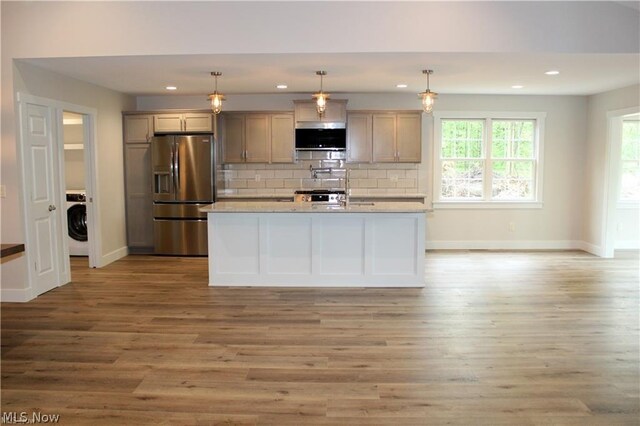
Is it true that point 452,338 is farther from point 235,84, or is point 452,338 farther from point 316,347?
point 235,84

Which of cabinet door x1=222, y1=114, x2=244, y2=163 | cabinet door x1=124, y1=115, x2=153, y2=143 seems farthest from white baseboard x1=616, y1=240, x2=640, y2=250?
cabinet door x1=124, y1=115, x2=153, y2=143

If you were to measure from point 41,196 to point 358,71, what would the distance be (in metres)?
3.71

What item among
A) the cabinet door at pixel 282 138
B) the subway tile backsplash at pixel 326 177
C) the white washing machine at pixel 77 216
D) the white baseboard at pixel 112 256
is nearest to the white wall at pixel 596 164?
the subway tile backsplash at pixel 326 177

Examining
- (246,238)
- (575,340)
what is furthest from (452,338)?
(246,238)

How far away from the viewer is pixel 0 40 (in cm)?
476

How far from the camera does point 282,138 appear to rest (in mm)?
7348

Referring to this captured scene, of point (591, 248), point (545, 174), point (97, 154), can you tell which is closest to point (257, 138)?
point (97, 154)

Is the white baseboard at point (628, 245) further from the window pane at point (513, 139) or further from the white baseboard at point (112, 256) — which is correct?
the white baseboard at point (112, 256)

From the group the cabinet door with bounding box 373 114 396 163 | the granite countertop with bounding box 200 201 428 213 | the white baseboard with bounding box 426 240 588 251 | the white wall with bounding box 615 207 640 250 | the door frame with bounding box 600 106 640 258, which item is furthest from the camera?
the white baseboard with bounding box 426 240 588 251

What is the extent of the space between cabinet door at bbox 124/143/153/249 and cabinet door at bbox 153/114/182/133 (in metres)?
0.33

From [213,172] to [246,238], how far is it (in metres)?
2.12

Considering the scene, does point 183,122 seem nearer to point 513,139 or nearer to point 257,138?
point 257,138

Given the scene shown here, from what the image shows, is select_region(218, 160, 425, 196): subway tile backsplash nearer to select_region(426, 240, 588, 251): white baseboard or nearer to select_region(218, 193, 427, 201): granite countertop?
select_region(218, 193, 427, 201): granite countertop

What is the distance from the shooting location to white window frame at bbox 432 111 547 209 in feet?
25.1
